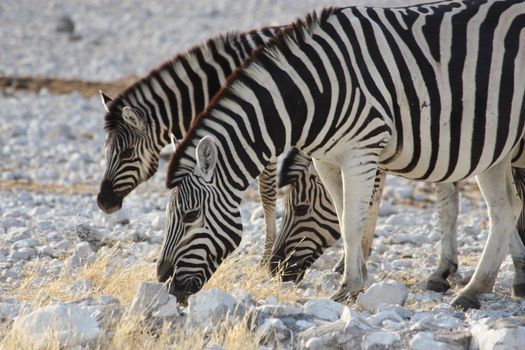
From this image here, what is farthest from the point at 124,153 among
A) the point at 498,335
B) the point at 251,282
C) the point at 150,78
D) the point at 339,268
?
the point at 498,335

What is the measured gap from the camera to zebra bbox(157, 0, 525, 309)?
6.77 meters

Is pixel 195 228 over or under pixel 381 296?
over

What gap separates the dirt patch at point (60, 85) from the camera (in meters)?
22.7

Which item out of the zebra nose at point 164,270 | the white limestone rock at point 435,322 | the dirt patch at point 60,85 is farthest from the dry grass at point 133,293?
the dirt patch at point 60,85

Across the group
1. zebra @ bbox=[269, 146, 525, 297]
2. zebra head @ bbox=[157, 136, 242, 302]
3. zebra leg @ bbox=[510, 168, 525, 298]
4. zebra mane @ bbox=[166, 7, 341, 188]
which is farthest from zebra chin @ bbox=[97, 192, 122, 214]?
zebra leg @ bbox=[510, 168, 525, 298]

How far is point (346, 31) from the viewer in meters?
7.25

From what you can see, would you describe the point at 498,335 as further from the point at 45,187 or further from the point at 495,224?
the point at 45,187

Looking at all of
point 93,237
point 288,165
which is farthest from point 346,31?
point 93,237

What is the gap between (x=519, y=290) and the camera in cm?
819

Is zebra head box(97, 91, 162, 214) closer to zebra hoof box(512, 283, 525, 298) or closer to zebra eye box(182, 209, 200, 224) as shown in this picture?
zebra eye box(182, 209, 200, 224)

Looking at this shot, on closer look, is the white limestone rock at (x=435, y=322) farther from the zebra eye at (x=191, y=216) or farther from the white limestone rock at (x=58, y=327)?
the white limestone rock at (x=58, y=327)

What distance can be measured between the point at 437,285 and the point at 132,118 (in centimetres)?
308

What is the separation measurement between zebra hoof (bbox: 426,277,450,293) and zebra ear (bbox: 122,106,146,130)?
293 centimetres

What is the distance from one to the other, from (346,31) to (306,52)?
0.36 metres
